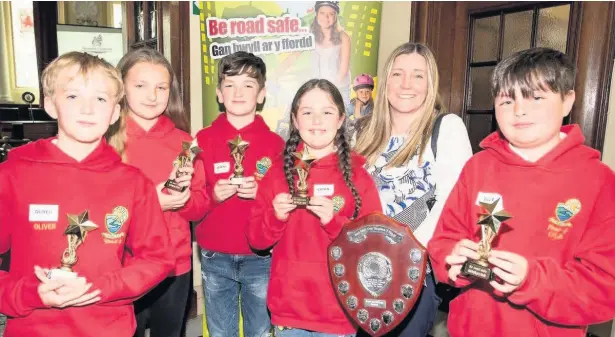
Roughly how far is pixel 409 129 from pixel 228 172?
40.6 inches

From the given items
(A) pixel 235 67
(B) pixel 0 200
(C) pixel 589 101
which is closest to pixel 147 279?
(B) pixel 0 200

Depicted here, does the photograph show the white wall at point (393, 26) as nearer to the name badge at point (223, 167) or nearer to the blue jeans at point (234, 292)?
the name badge at point (223, 167)

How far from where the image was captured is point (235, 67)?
106 inches

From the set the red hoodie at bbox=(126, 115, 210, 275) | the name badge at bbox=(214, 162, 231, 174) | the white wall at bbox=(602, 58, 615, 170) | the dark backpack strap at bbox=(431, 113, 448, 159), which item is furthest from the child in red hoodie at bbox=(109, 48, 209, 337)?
the white wall at bbox=(602, 58, 615, 170)

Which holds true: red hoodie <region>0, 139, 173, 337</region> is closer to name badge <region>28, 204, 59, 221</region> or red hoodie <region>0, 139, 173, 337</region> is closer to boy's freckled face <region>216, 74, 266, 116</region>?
name badge <region>28, 204, 59, 221</region>

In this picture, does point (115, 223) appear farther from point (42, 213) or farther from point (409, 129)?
point (409, 129)

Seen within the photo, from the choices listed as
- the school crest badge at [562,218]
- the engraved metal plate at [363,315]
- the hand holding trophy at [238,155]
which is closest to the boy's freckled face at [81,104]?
the hand holding trophy at [238,155]

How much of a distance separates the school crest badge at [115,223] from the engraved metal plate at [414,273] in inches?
46.6

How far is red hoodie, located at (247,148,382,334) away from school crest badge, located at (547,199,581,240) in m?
0.77

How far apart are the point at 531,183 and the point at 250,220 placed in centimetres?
129

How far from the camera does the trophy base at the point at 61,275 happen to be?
5.20 feet

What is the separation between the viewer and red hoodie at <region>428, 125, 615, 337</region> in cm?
156

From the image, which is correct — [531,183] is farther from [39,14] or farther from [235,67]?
[39,14]

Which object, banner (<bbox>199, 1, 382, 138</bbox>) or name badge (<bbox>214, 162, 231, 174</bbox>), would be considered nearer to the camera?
name badge (<bbox>214, 162, 231, 174</bbox>)
